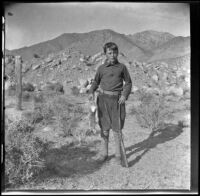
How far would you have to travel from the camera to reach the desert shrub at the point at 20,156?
5172 millimetres

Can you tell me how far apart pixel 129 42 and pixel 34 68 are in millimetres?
1875

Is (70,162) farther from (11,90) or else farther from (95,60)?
(95,60)

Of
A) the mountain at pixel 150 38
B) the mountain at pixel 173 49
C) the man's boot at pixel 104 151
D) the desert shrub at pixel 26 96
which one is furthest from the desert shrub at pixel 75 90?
the mountain at pixel 173 49

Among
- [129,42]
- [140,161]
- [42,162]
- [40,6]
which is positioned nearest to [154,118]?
[140,161]

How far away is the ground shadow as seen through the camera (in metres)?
5.55

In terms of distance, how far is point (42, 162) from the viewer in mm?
5332

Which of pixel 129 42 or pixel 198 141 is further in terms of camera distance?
pixel 129 42

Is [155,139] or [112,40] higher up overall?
[112,40]

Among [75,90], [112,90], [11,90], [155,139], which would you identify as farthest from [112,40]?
[155,139]

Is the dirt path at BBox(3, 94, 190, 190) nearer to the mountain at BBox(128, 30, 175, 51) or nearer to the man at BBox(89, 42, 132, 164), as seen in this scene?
the man at BBox(89, 42, 132, 164)

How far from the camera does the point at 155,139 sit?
6500 mm

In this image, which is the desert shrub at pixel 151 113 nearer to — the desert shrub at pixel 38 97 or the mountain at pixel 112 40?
the mountain at pixel 112 40

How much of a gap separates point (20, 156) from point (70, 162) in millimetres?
944

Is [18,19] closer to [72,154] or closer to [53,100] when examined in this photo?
[53,100]
